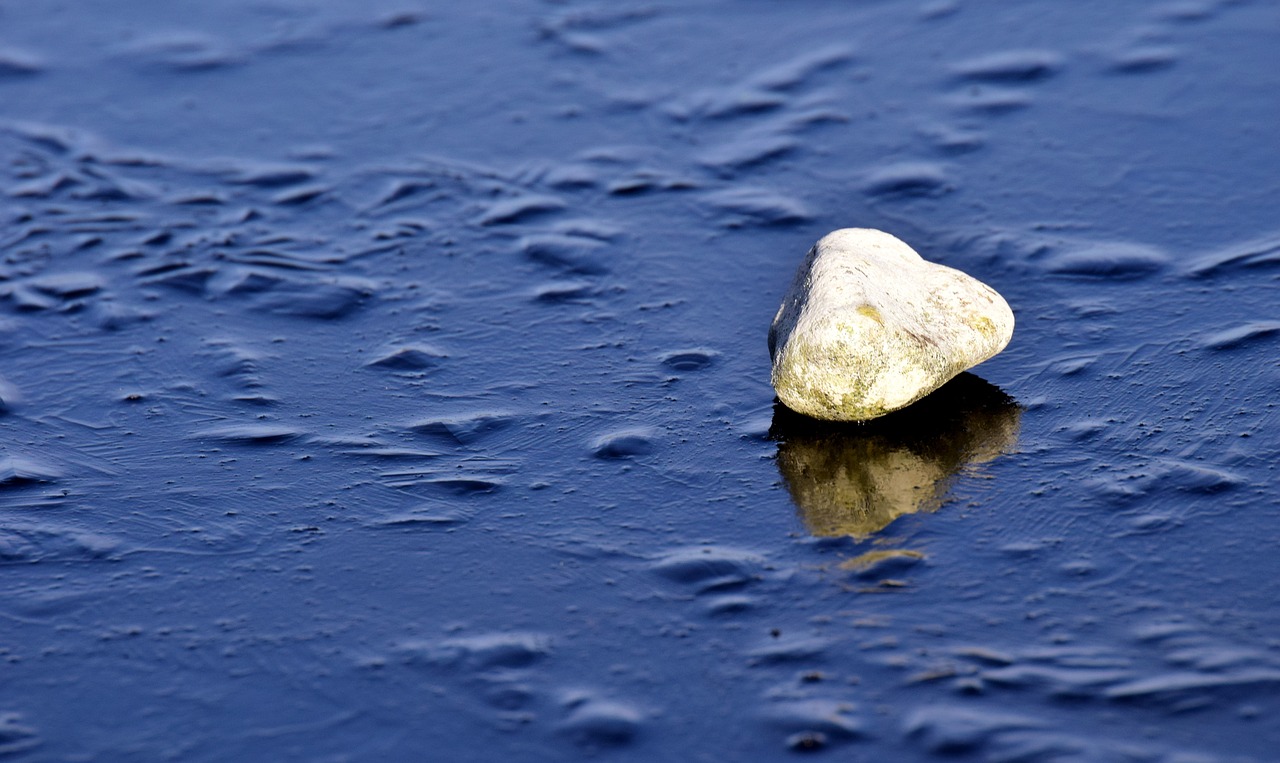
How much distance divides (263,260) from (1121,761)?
4.29 metres

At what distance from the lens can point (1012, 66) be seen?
7445 millimetres

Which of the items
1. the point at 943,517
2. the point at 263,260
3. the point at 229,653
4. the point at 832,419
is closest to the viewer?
the point at 229,653

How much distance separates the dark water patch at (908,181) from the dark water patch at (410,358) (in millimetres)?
2217

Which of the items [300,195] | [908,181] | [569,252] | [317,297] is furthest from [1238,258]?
[300,195]

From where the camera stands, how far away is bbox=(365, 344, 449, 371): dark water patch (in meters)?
5.38

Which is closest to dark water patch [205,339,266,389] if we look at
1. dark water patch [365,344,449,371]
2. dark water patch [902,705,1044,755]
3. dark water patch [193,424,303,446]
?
dark water patch [193,424,303,446]

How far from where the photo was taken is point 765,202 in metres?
6.45

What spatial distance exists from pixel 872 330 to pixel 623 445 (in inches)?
36.1

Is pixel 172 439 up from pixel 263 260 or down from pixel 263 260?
down

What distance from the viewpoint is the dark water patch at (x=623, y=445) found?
15.6 feet

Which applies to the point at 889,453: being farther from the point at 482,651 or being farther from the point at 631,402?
the point at 482,651

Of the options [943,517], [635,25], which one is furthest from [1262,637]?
[635,25]

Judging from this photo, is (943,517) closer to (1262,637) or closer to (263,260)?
(1262,637)

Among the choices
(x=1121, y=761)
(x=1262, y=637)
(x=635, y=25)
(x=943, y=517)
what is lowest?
(x=1121, y=761)
